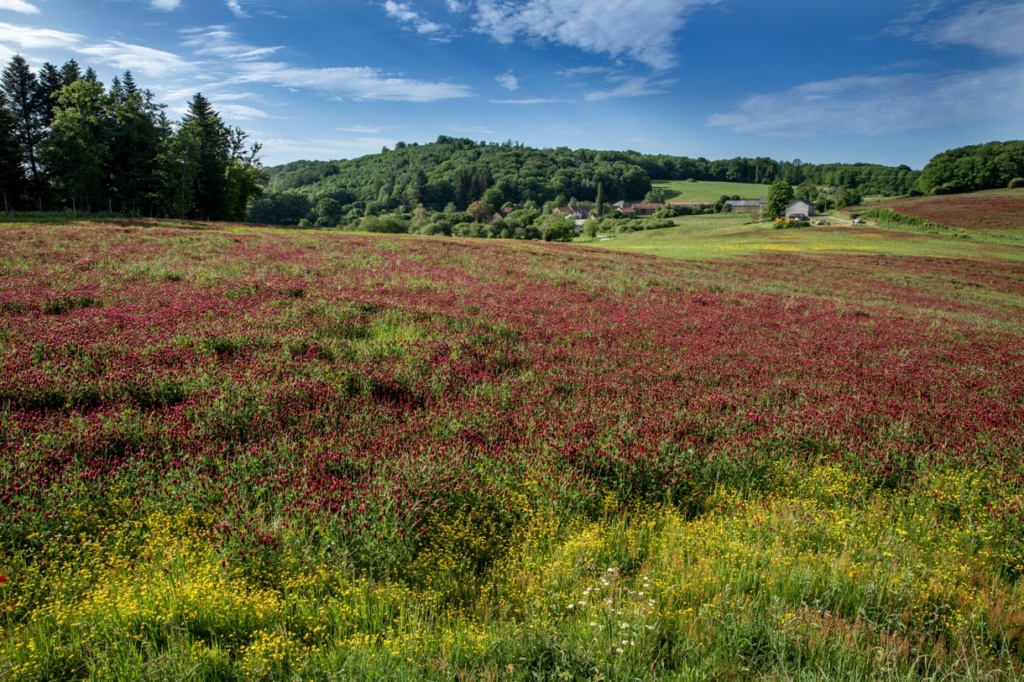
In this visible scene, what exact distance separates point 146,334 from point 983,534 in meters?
11.6

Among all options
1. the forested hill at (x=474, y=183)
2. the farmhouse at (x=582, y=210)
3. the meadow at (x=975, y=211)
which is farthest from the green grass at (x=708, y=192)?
the meadow at (x=975, y=211)

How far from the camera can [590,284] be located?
62.8 feet

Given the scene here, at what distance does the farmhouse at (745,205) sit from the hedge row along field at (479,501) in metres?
139

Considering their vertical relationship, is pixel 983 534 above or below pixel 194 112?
below

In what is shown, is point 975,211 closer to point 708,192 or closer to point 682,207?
point 682,207

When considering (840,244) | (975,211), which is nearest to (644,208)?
(975,211)

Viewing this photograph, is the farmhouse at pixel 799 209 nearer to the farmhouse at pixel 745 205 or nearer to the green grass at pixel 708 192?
the farmhouse at pixel 745 205

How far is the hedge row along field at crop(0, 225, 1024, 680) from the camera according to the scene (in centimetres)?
324

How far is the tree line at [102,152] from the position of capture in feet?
157

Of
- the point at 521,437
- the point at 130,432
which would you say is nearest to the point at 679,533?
the point at 521,437

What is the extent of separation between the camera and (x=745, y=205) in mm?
144375

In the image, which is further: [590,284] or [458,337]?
[590,284]

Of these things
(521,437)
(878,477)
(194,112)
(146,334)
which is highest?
(194,112)

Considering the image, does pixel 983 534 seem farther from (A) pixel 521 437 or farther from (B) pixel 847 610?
(A) pixel 521 437
